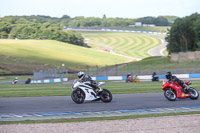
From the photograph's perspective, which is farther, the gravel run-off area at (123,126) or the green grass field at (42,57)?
the green grass field at (42,57)

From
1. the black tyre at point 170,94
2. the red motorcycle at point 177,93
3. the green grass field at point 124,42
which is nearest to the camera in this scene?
the black tyre at point 170,94

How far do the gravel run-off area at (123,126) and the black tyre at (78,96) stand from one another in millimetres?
5998

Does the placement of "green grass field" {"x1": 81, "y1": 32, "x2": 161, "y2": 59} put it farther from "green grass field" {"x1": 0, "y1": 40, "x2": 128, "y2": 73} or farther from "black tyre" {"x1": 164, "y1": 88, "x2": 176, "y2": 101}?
"black tyre" {"x1": 164, "y1": 88, "x2": 176, "y2": 101}

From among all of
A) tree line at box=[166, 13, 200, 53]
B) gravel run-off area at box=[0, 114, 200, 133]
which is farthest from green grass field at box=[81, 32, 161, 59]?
gravel run-off area at box=[0, 114, 200, 133]

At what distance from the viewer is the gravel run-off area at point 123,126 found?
955cm

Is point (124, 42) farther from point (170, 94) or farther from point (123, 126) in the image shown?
point (123, 126)

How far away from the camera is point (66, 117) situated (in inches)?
479

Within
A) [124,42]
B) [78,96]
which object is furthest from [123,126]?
[124,42]

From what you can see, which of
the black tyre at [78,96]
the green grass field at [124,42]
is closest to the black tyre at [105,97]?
the black tyre at [78,96]

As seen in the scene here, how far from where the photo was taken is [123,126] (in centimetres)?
1007

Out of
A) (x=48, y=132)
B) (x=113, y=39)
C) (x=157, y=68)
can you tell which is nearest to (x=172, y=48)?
(x=157, y=68)

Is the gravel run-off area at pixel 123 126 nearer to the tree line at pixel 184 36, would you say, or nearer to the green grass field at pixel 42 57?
the tree line at pixel 184 36

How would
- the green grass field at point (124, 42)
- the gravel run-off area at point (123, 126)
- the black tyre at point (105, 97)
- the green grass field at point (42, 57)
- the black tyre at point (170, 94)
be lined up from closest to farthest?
the gravel run-off area at point (123, 126) < the black tyre at point (105, 97) < the black tyre at point (170, 94) < the green grass field at point (42, 57) < the green grass field at point (124, 42)

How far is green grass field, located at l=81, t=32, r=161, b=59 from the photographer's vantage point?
466ft
